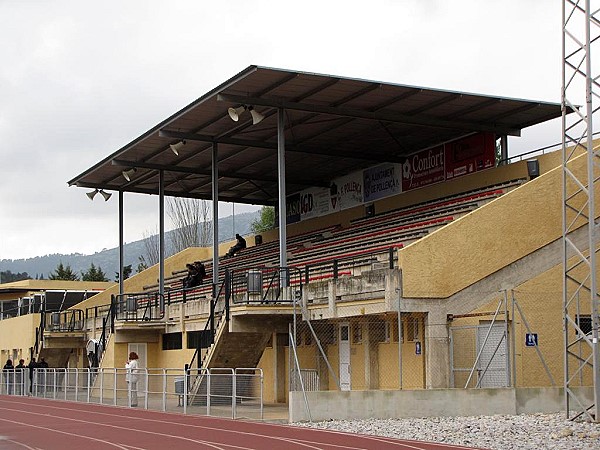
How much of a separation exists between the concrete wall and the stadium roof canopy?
10.1m

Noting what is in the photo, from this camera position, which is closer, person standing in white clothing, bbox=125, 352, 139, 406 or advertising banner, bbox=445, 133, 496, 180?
person standing in white clothing, bbox=125, 352, 139, 406

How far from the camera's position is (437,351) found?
25.8m

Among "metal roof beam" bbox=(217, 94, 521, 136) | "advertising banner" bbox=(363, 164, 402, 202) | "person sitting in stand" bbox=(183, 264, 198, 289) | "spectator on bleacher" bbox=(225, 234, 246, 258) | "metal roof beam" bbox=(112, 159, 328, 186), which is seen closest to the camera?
"metal roof beam" bbox=(217, 94, 521, 136)

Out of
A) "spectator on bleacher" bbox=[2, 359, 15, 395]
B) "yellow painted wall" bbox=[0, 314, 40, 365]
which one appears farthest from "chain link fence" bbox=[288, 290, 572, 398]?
"yellow painted wall" bbox=[0, 314, 40, 365]

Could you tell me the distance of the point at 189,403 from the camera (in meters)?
30.5

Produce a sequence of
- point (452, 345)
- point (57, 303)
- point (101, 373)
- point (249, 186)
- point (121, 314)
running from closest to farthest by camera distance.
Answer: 1. point (452, 345)
2. point (101, 373)
3. point (121, 314)
4. point (249, 186)
5. point (57, 303)

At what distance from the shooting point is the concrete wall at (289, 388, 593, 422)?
24.2 m

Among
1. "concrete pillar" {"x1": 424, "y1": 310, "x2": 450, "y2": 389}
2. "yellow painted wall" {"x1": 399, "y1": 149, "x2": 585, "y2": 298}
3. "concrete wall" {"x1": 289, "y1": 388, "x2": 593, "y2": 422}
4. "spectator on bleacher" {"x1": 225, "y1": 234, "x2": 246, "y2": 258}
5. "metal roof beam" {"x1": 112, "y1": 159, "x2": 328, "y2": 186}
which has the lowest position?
"concrete wall" {"x1": 289, "y1": 388, "x2": 593, "y2": 422}

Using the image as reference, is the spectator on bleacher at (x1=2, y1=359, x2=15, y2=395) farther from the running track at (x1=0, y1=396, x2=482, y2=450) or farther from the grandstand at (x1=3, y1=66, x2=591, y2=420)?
the running track at (x1=0, y1=396, x2=482, y2=450)

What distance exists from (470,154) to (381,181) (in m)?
6.36

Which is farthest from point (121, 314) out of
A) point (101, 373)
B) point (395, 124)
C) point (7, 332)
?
point (7, 332)

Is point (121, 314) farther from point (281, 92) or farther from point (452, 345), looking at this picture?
point (452, 345)

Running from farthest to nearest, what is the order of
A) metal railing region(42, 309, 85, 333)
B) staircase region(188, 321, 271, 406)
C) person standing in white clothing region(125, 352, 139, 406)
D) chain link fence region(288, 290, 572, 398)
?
metal railing region(42, 309, 85, 333)
person standing in white clothing region(125, 352, 139, 406)
staircase region(188, 321, 271, 406)
chain link fence region(288, 290, 572, 398)

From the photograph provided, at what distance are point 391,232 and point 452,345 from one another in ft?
35.0
